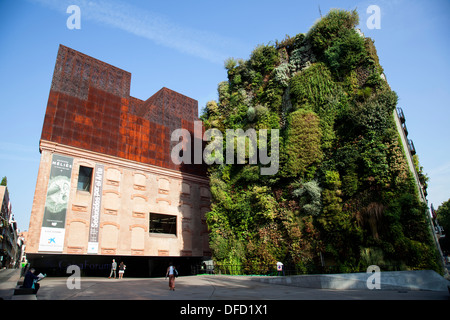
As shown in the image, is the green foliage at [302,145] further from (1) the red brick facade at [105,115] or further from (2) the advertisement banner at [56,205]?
(2) the advertisement banner at [56,205]

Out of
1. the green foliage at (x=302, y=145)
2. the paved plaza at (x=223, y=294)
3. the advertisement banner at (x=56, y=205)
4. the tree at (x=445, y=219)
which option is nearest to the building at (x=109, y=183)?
the advertisement banner at (x=56, y=205)

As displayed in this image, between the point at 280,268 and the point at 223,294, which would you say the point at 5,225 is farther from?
the point at 223,294

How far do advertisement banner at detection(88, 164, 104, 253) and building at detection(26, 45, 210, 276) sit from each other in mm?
84

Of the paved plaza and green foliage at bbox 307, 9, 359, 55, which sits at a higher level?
green foliage at bbox 307, 9, 359, 55

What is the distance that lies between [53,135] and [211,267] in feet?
62.3

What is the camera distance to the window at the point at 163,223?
99.9 feet

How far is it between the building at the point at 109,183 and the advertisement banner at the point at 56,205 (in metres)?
0.07

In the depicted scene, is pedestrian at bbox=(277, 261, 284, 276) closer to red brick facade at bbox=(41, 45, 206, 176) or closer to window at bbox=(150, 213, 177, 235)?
window at bbox=(150, 213, 177, 235)

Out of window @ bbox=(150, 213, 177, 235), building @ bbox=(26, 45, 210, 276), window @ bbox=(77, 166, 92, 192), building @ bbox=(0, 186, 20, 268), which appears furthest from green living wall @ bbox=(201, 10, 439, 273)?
building @ bbox=(0, 186, 20, 268)

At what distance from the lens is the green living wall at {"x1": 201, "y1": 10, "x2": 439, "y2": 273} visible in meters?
18.1

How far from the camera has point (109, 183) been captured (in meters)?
27.5

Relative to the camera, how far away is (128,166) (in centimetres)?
2923

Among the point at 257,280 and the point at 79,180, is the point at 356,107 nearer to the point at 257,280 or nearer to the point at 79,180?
the point at 257,280

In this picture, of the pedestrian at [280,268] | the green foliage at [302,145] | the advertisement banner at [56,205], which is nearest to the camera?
the pedestrian at [280,268]
